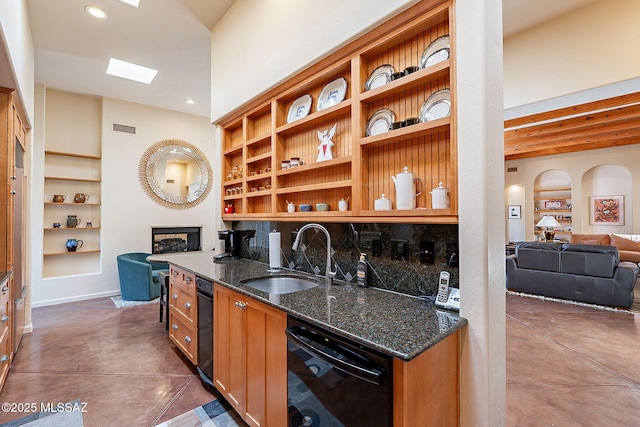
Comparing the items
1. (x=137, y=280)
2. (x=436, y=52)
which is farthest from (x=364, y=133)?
(x=137, y=280)

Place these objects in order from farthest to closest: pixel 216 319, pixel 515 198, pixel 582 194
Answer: pixel 515 198, pixel 582 194, pixel 216 319

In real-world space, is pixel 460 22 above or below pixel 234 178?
above

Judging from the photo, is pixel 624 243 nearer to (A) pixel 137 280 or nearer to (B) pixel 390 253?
(B) pixel 390 253

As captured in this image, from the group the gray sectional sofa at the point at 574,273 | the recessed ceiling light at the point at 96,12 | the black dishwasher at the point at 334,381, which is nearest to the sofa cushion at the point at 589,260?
the gray sectional sofa at the point at 574,273

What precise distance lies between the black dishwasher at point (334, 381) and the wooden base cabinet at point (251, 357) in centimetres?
12

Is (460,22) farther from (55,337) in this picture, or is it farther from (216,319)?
(55,337)

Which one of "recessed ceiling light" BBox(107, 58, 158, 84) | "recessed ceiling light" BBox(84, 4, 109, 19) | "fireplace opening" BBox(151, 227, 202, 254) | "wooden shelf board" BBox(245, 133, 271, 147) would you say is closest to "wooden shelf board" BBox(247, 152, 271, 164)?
"wooden shelf board" BBox(245, 133, 271, 147)

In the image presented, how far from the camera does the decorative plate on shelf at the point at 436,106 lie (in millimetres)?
1518

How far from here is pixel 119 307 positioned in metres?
4.43

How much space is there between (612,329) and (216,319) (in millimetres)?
4523

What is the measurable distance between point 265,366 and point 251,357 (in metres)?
0.16

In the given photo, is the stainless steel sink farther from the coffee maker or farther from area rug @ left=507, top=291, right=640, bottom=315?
area rug @ left=507, top=291, right=640, bottom=315

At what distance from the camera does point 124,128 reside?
525cm

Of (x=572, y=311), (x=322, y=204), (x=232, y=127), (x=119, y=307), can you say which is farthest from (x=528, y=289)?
Result: (x=119, y=307)
